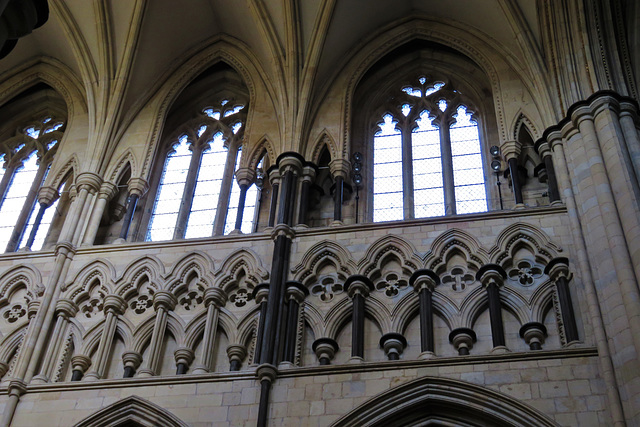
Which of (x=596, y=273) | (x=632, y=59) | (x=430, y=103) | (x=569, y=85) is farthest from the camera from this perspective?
(x=430, y=103)

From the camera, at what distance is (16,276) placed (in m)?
11.8

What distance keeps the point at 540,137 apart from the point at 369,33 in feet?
11.4

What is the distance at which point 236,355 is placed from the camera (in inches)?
406

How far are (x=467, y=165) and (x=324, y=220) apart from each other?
2.18 meters

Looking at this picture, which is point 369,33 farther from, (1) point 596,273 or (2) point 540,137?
(1) point 596,273

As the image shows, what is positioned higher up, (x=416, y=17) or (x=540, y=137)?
(x=416, y=17)

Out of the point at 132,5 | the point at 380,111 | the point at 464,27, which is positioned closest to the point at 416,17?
the point at 464,27

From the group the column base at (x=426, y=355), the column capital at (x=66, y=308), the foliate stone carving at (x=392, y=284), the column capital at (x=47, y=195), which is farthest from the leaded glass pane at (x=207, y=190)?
the column base at (x=426, y=355)

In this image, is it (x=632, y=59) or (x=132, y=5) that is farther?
(x=132, y=5)

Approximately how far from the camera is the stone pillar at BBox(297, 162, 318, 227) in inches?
464

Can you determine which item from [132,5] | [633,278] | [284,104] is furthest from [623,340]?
[132,5]

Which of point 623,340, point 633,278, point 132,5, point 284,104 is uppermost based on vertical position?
point 132,5

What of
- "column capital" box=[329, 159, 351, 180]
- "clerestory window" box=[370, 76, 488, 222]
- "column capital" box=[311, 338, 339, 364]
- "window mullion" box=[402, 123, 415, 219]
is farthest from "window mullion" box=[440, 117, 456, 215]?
"column capital" box=[311, 338, 339, 364]

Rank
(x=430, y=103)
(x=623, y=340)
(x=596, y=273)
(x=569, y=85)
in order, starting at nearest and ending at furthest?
1. (x=623, y=340)
2. (x=596, y=273)
3. (x=569, y=85)
4. (x=430, y=103)
